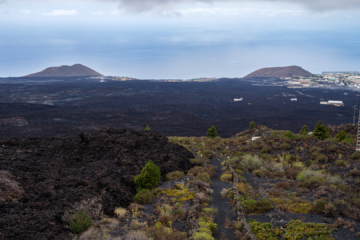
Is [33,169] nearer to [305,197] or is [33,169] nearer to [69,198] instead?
[69,198]

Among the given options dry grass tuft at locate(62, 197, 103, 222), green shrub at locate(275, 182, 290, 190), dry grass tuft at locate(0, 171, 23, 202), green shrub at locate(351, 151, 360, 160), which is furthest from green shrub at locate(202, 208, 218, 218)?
green shrub at locate(351, 151, 360, 160)

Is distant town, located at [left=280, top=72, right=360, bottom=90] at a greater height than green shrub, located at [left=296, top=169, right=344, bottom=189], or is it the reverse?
distant town, located at [left=280, top=72, right=360, bottom=90]

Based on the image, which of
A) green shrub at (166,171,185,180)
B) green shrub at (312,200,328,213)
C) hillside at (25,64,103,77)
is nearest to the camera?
green shrub at (312,200,328,213)

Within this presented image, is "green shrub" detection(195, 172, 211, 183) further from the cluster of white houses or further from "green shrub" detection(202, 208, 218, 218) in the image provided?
the cluster of white houses

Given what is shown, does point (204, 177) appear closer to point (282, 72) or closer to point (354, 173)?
point (354, 173)

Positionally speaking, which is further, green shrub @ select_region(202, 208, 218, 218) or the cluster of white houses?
the cluster of white houses

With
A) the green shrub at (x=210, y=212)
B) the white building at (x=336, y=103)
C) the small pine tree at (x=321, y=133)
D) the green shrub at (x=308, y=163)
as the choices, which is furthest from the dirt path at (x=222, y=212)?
the white building at (x=336, y=103)

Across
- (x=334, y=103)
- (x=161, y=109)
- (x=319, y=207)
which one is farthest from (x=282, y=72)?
(x=319, y=207)
